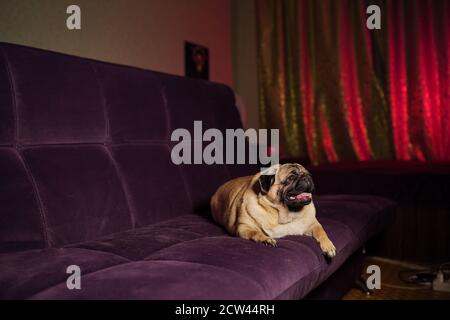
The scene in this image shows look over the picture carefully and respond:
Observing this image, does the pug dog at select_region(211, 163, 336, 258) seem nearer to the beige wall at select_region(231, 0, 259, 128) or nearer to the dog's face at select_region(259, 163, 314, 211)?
the dog's face at select_region(259, 163, 314, 211)

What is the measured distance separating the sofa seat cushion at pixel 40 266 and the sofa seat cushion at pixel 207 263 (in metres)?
0.06

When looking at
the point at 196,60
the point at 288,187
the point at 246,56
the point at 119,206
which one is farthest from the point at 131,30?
the point at 288,187

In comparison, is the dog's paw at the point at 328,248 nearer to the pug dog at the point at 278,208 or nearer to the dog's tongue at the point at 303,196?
the pug dog at the point at 278,208

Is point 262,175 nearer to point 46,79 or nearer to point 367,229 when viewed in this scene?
point 367,229

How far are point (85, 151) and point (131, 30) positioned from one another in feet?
5.23

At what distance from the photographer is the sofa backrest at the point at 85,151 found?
1543mm

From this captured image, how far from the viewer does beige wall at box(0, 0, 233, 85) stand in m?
2.31

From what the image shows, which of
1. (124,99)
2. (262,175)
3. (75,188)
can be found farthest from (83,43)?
(262,175)

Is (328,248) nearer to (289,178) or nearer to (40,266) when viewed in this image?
(289,178)

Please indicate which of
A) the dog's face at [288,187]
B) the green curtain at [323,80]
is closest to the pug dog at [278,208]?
the dog's face at [288,187]

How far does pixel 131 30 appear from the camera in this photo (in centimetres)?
312

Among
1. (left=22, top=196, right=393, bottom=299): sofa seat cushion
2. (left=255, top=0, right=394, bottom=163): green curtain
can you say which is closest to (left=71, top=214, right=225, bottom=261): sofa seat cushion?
(left=22, top=196, right=393, bottom=299): sofa seat cushion

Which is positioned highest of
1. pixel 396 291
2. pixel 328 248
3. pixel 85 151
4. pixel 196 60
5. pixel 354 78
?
pixel 196 60

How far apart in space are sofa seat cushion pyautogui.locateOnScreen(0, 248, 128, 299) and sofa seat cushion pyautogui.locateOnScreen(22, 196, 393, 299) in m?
0.06
